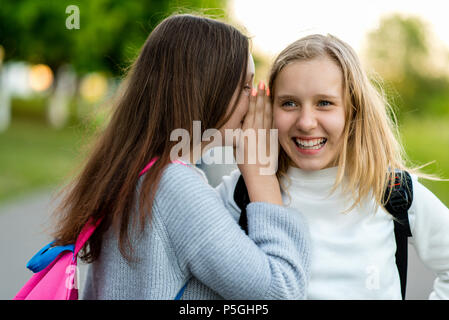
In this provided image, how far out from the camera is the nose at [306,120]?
5.92 feet

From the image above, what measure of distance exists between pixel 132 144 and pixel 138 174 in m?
0.13

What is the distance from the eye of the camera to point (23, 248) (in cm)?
545

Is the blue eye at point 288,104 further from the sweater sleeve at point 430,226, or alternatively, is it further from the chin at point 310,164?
the sweater sleeve at point 430,226

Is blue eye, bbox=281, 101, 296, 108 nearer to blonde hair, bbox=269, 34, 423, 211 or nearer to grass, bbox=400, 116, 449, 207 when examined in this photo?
blonde hair, bbox=269, 34, 423, 211

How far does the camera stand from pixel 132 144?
169 centimetres

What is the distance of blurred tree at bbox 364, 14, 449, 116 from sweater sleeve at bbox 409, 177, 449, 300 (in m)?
40.7

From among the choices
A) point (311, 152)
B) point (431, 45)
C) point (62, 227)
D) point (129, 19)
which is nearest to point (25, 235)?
point (62, 227)

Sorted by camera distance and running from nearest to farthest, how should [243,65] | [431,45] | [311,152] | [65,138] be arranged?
[243,65]
[311,152]
[65,138]
[431,45]

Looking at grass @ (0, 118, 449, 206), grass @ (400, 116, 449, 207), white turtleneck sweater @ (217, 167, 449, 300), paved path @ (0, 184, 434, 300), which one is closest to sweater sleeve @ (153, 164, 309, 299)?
white turtleneck sweater @ (217, 167, 449, 300)

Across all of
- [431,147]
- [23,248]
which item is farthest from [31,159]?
[431,147]

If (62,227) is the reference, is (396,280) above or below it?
below

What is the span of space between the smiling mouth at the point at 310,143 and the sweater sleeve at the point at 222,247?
395mm

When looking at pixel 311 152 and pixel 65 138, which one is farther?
pixel 65 138

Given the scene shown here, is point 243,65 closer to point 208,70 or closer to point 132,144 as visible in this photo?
point 208,70
